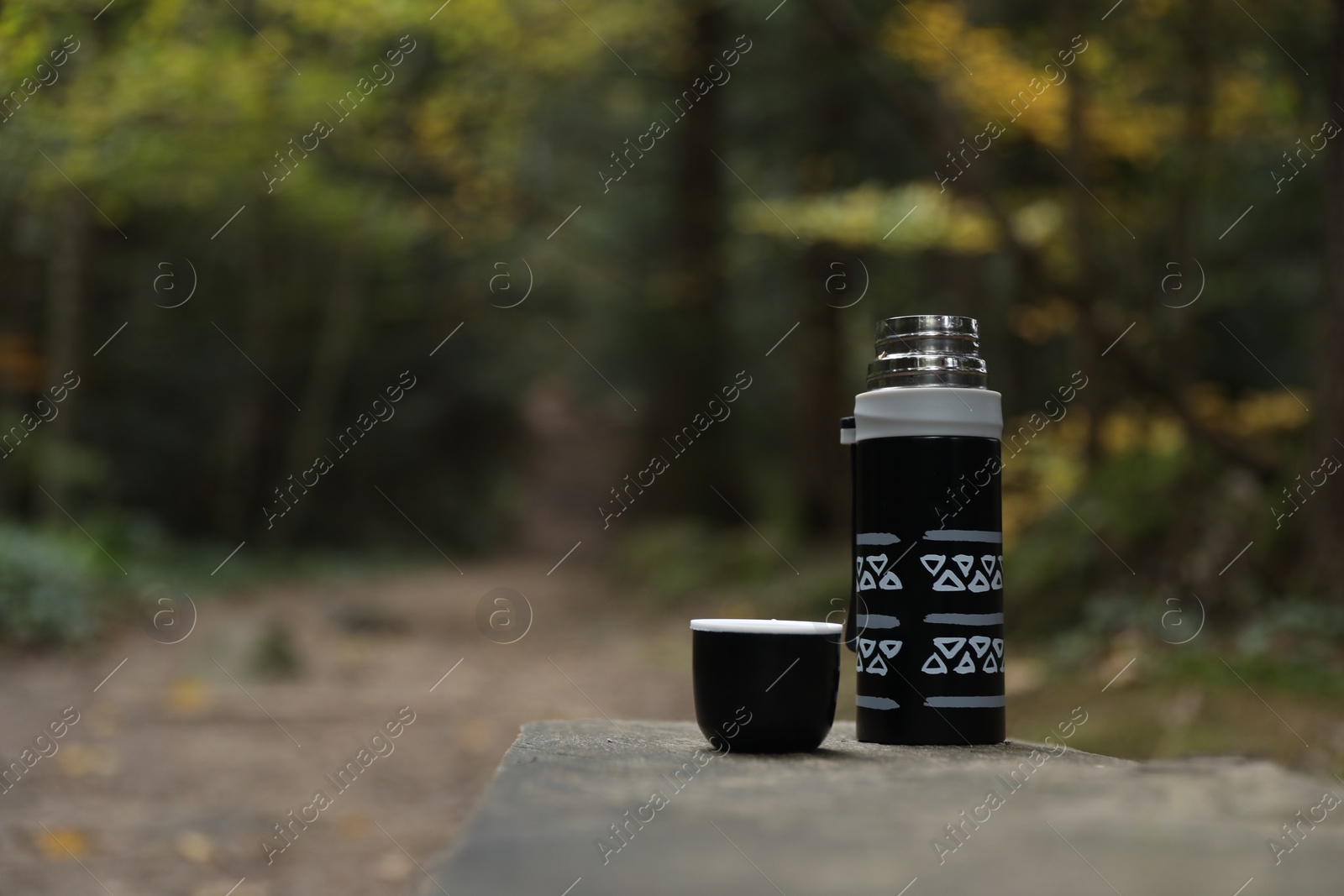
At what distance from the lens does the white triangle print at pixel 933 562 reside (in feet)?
5.49

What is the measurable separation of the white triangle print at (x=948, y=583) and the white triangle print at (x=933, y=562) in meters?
0.01

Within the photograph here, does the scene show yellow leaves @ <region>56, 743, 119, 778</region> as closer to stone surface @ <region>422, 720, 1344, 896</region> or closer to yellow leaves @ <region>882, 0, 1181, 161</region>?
stone surface @ <region>422, 720, 1344, 896</region>

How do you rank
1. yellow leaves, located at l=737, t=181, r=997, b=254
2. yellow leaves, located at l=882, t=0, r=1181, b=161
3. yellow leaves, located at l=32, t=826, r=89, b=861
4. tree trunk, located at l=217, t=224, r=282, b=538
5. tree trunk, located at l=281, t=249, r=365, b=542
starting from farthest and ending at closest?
tree trunk, located at l=281, t=249, r=365, b=542
tree trunk, located at l=217, t=224, r=282, b=538
yellow leaves, located at l=737, t=181, r=997, b=254
yellow leaves, located at l=882, t=0, r=1181, b=161
yellow leaves, located at l=32, t=826, r=89, b=861

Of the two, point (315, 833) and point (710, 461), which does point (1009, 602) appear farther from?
point (710, 461)

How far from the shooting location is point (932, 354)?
172cm

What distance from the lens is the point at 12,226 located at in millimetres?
11547

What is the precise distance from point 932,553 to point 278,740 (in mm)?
5403

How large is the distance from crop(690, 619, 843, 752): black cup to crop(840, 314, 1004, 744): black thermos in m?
0.13

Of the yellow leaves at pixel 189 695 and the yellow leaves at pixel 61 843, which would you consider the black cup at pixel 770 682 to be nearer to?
the yellow leaves at pixel 61 843

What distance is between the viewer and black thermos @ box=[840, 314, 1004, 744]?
65.9 inches

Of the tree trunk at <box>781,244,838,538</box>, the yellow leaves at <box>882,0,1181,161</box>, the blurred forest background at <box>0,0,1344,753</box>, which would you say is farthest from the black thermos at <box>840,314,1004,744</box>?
the tree trunk at <box>781,244,838,538</box>

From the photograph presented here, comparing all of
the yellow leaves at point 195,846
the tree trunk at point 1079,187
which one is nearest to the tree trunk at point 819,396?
the tree trunk at point 1079,187

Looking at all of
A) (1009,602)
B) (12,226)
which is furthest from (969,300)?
(12,226)

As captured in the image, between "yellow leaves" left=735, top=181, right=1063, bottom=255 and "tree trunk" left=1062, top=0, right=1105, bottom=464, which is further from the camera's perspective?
"yellow leaves" left=735, top=181, right=1063, bottom=255
